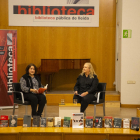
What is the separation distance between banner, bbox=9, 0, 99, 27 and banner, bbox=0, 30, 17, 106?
4.91 ft

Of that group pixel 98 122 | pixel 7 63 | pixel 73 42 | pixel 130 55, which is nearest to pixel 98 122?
pixel 98 122

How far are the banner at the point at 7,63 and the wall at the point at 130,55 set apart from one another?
9.25 feet

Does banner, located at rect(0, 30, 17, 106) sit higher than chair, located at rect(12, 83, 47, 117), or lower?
higher

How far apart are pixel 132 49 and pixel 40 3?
9.89 feet

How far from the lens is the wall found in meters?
6.43

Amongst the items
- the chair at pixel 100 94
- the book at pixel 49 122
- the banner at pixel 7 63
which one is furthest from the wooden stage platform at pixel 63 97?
the book at pixel 49 122

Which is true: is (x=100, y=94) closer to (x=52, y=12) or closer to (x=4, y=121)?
(x=4, y=121)

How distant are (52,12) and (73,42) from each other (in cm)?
110

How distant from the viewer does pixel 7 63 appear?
5.93 metres

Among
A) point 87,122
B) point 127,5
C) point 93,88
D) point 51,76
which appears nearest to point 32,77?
point 93,88

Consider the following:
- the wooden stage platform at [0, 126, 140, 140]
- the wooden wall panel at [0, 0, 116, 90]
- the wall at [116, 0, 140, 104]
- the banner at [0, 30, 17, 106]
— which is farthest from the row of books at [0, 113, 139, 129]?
the wooden wall panel at [0, 0, 116, 90]

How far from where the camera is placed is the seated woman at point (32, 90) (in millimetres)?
4614

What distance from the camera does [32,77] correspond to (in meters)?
4.86

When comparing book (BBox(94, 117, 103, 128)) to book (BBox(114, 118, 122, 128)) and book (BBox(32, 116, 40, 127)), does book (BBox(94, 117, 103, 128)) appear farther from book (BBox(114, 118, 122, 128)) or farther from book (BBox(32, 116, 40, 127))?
book (BBox(32, 116, 40, 127))
